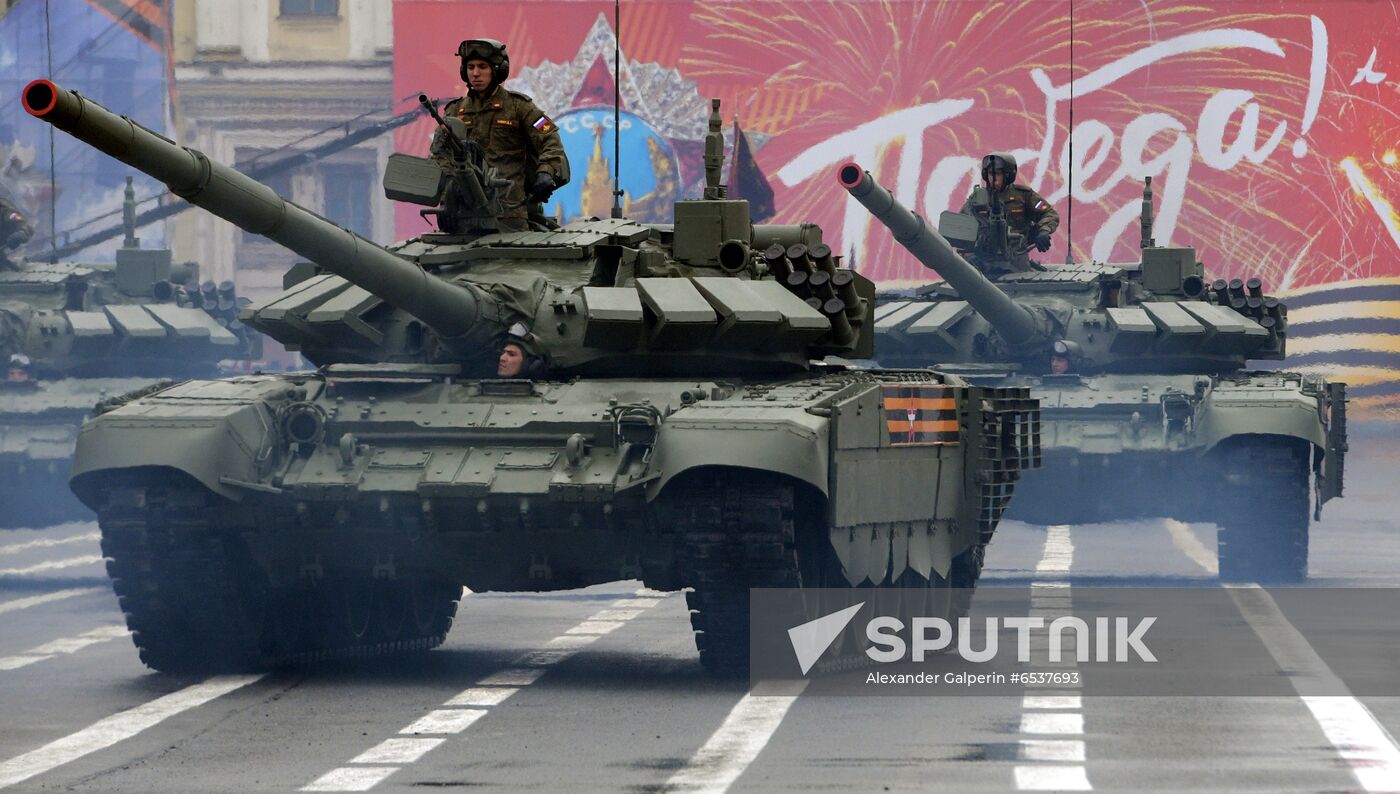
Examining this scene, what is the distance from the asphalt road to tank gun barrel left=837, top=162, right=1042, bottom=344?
12.3 ft

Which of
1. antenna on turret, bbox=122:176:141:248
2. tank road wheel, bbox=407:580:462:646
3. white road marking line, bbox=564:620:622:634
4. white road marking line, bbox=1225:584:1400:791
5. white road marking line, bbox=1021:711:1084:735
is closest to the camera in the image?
white road marking line, bbox=1225:584:1400:791

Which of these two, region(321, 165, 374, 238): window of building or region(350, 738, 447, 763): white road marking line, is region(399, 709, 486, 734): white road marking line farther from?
region(321, 165, 374, 238): window of building

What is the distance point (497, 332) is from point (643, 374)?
997mm

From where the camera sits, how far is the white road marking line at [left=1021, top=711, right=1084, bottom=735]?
1619 cm

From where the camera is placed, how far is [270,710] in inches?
678

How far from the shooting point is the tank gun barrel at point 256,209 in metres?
15.7

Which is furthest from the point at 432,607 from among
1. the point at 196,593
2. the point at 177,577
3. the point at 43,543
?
the point at 43,543

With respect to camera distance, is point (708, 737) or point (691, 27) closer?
point (708, 737)

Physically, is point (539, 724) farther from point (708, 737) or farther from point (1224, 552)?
point (1224, 552)

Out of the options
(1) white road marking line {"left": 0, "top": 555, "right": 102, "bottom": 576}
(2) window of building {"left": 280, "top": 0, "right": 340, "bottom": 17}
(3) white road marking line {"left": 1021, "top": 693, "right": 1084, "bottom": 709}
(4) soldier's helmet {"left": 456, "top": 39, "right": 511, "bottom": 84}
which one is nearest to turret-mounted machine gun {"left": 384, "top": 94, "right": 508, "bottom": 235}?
(4) soldier's helmet {"left": 456, "top": 39, "right": 511, "bottom": 84}

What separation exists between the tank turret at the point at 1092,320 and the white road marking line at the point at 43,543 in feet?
28.9

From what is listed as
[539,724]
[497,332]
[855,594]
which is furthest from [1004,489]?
[539,724]

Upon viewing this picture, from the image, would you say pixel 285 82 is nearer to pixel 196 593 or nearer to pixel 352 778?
pixel 196 593

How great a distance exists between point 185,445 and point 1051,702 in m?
5.12
